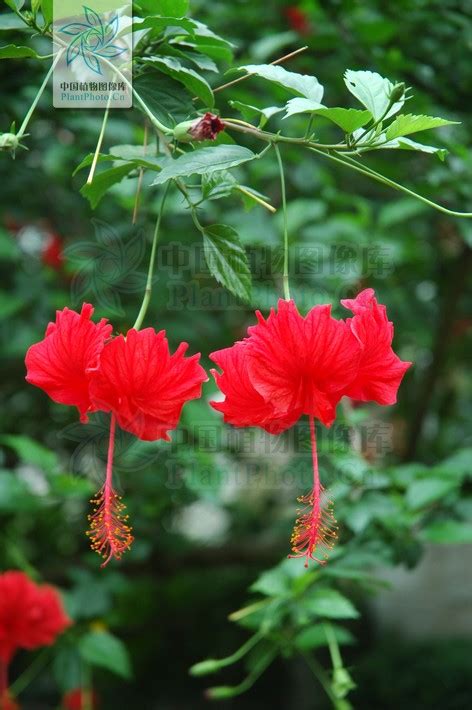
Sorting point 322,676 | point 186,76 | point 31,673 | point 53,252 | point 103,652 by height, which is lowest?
point 31,673

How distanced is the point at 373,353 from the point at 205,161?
0.25m

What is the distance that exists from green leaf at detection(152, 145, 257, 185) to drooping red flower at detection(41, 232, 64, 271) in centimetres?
168

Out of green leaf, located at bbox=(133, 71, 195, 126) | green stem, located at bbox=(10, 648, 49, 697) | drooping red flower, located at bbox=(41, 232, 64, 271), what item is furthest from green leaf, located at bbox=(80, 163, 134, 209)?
drooping red flower, located at bbox=(41, 232, 64, 271)

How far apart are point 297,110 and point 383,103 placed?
12 cm

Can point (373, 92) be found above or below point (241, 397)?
above

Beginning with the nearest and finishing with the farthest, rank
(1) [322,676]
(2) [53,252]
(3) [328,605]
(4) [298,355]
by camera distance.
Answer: (4) [298,355], (3) [328,605], (1) [322,676], (2) [53,252]

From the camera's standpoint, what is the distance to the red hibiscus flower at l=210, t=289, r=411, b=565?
756 mm

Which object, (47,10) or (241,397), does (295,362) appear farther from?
(47,10)

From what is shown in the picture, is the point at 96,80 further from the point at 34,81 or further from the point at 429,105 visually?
the point at 429,105

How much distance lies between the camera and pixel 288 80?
2.65ft

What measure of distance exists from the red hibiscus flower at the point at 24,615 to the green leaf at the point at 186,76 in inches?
42.3

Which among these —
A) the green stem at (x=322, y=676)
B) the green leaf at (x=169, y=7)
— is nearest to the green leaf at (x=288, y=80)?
the green leaf at (x=169, y=7)

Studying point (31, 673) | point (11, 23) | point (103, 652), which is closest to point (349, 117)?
point (11, 23)

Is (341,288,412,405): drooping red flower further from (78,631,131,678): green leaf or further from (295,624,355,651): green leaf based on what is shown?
(78,631,131,678): green leaf
